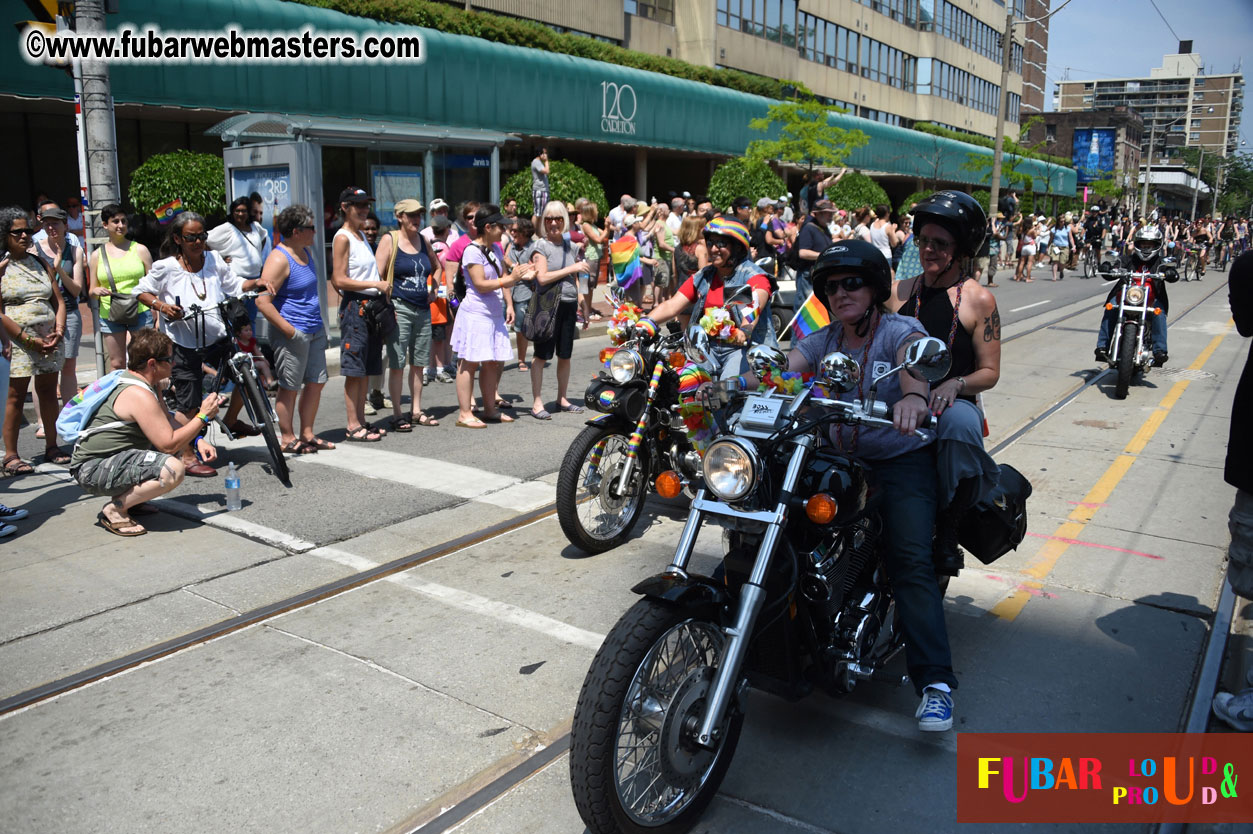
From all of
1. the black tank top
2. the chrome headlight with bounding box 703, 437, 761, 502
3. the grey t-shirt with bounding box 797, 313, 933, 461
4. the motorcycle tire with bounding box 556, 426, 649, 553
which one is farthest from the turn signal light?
the motorcycle tire with bounding box 556, 426, 649, 553

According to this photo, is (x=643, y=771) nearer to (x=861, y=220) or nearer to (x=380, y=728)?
(x=380, y=728)

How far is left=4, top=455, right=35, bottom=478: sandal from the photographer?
6.91m

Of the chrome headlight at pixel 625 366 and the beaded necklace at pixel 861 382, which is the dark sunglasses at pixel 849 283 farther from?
the chrome headlight at pixel 625 366

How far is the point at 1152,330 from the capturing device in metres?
10.6

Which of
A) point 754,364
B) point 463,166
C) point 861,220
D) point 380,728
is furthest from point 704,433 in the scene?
point 861,220

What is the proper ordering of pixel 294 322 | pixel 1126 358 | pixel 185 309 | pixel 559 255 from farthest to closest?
pixel 1126 358 < pixel 559 255 < pixel 294 322 < pixel 185 309

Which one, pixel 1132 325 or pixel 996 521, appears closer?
pixel 996 521

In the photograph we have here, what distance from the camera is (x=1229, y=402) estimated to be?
32.6 feet

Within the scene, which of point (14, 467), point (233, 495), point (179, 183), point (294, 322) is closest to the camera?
point (233, 495)

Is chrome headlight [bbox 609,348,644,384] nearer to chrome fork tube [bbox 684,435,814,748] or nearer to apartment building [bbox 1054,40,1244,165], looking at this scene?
chrome fork tube [bbox 684,435,814,748]

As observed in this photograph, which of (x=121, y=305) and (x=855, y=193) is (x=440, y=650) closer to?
(x=121, y=305)

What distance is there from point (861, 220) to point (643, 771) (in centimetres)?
1610

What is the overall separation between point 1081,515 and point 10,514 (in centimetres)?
669

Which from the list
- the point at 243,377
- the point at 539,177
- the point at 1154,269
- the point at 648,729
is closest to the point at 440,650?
the point at 648,729
